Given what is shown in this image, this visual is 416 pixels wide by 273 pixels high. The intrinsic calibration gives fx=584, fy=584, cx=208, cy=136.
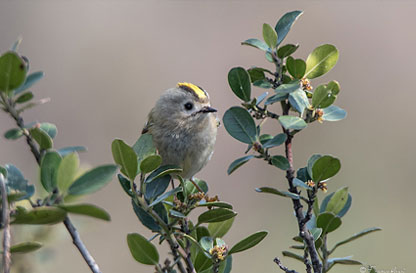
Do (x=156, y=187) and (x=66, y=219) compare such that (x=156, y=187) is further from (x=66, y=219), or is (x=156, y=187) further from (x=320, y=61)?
(x=320, y=61)

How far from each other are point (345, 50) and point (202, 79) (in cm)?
205

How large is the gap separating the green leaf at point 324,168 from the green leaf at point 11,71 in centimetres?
68

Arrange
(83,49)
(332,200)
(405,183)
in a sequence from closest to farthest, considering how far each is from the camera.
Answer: (332,200) < (405,183) < (83,49)

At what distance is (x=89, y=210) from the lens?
931 millimetres

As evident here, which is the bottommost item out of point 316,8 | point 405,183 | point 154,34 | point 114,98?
point 405,183

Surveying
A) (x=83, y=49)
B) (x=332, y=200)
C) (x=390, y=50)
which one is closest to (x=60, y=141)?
(x=83, y=49)

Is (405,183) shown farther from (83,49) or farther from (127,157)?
(127,157)

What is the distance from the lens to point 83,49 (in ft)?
27.1

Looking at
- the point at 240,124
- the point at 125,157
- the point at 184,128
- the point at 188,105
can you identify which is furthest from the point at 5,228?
the point at 188,105

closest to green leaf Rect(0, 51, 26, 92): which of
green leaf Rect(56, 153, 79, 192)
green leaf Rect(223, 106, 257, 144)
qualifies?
green leaf Rect(56, 153, 79, 192)

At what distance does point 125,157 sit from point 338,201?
1.91 ft

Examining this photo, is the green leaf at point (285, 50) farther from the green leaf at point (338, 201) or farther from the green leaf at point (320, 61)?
the green leaf at point (338, 201)

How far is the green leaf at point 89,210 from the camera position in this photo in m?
0.92

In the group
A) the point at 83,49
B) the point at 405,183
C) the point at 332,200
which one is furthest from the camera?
the point at 83,49
